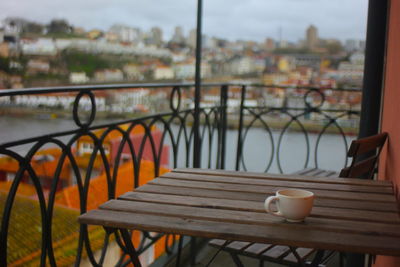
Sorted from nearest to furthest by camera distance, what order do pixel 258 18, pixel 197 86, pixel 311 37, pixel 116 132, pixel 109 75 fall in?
pixel 116 132 → pixel 197 86 → pixel 109 75 → pixel 311 37 → pixel 258 18

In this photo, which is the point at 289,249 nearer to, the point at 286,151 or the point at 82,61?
the point at 82,61

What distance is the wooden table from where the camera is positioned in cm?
96

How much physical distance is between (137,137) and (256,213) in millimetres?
1818

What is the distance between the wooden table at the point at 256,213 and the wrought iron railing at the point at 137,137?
387mm

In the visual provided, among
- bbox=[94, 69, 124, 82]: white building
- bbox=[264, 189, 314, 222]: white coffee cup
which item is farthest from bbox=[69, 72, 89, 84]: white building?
bbox=[264, 189, 314, 222]: white coffee cup

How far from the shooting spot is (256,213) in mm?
1135

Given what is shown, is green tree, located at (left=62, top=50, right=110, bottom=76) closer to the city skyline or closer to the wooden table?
the city skyline

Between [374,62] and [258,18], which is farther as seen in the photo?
[258,18]

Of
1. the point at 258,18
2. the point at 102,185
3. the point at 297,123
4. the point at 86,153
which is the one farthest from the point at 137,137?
the point at 258,18

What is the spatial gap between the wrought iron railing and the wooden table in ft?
1.27

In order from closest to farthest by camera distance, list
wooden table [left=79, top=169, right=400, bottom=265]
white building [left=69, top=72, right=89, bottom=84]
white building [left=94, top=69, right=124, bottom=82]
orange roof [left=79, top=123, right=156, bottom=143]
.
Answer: wooden table [left=79, top=169, right=400, bottom=265] < orange roof [left=79, top=123, right=156, bottom=143] < white building [left=69, top=72, right=89, bottom=84] < white building [left=94, top=69, right=124, bottom=82]

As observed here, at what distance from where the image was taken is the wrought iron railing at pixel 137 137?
1.59 metres

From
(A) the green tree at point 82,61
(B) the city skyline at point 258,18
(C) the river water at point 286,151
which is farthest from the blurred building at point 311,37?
(A) the green tree at point 82,61

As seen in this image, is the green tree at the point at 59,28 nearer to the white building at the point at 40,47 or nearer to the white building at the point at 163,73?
the white building at the point at 40,47
